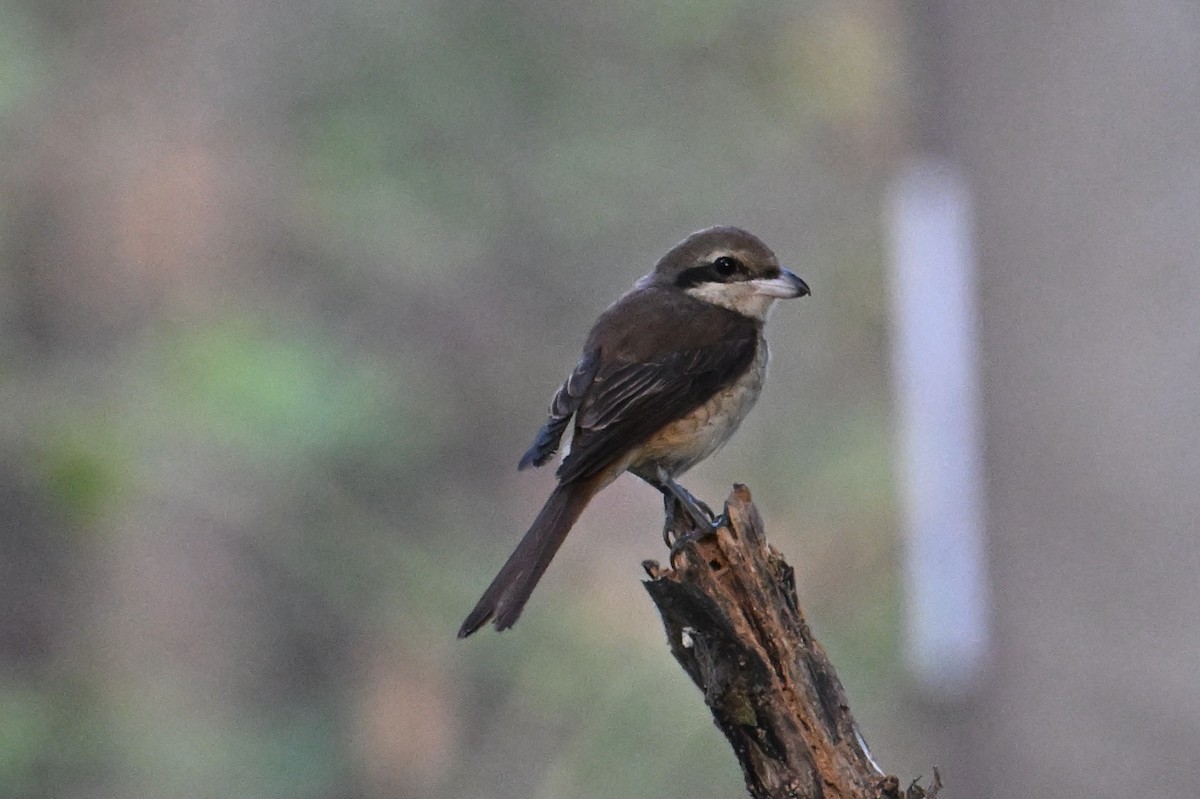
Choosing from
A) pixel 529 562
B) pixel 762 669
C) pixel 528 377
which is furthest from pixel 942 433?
pixel 762 669

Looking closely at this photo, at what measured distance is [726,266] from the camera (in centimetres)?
348

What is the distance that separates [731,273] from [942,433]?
2685 mm

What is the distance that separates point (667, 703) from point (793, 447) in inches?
80.1

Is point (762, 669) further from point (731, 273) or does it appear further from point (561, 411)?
point (731, 273)

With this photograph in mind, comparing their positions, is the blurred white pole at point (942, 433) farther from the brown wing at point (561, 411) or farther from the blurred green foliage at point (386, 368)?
the brown wing at point (561, 411)

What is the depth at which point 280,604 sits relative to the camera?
7676 mm

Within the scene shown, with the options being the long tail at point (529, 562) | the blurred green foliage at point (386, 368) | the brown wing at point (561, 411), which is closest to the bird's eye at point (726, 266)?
the brown wing at point (561, 411)

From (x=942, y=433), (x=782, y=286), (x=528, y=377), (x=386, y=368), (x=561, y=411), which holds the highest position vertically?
(x=528, y=377)

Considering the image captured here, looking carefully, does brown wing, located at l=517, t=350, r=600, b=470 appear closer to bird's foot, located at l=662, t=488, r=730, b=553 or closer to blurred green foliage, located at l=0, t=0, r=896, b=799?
bird's foot, located at l=662, t=488, r=730, b=553

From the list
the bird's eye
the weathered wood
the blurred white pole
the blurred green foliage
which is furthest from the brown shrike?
the blurred green foliage

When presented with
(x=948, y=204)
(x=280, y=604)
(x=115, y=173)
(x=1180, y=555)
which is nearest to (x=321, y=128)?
(x=115, y=173)

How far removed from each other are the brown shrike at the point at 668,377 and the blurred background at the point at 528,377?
6.23ft

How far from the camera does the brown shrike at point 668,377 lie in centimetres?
301

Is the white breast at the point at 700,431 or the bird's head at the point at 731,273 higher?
the bird's head at the point at 731,273
